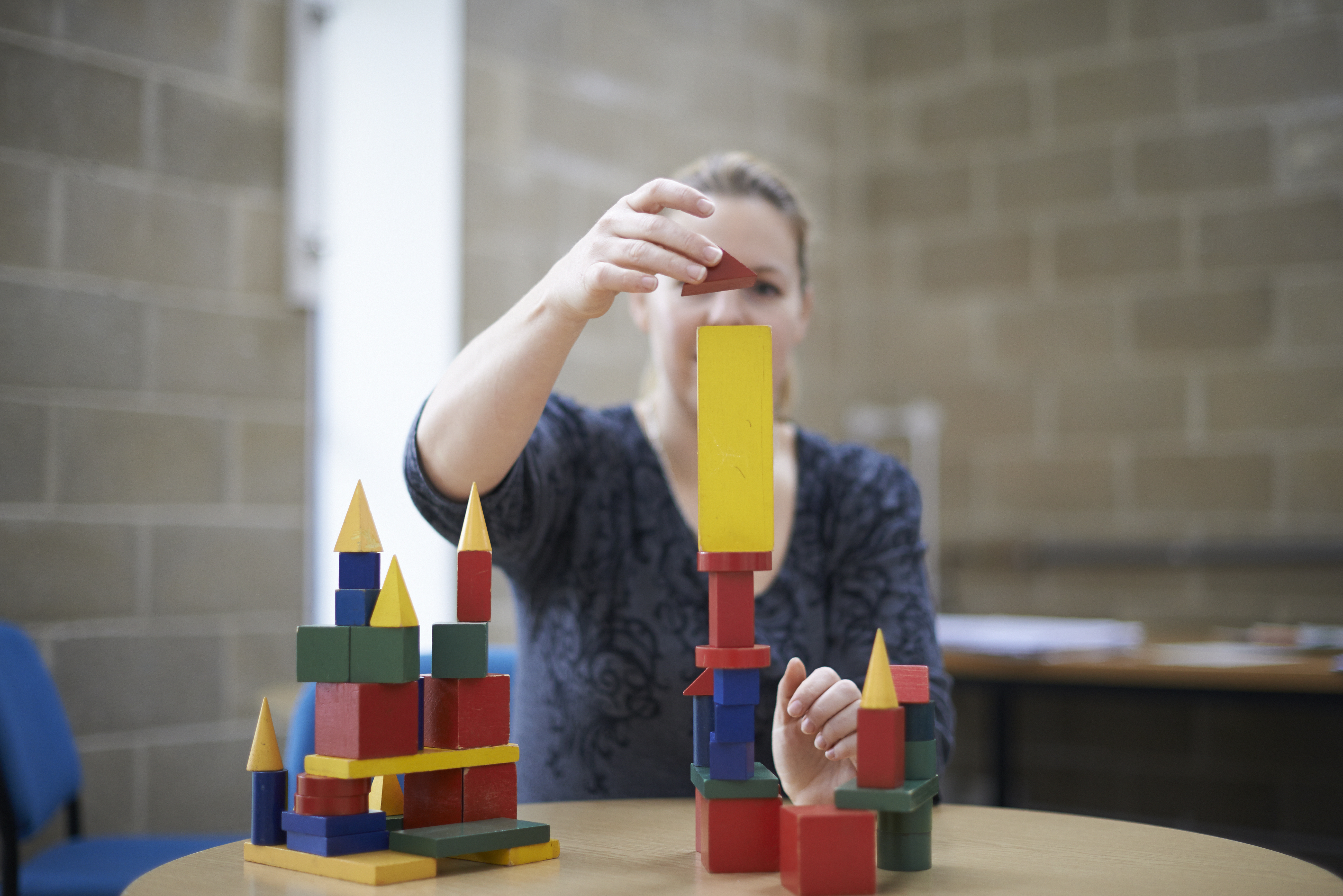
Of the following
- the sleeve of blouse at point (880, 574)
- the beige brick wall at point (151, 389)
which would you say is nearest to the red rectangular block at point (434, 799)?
the sleeve of blouse at point (880, 574)

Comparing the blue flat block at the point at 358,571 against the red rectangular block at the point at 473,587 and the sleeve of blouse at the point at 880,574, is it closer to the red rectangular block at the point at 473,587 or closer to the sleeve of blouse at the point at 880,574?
the red rectangular block at the point at 473,587

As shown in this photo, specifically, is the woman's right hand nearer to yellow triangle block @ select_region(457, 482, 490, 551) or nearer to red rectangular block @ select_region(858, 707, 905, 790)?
yellow triangle block @ select_region(457, 482, 490, 551)

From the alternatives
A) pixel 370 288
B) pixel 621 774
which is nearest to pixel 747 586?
pixel 621 774

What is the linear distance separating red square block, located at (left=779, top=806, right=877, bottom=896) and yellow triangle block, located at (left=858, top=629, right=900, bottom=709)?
0.24 feet

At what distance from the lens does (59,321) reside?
2.24 metres

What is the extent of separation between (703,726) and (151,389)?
1.85 m

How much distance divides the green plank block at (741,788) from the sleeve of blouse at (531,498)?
1.36 feet

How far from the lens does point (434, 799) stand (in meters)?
0.88

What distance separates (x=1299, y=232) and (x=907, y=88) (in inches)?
50.9

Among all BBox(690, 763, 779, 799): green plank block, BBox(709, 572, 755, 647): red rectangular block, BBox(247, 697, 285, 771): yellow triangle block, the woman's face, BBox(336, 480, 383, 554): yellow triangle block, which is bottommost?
BBox(690, 763, 779, 799): green plank block

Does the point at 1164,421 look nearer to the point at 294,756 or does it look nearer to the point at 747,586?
the point at 294,756

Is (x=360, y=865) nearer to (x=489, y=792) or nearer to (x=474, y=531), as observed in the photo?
(x=489, y=792)

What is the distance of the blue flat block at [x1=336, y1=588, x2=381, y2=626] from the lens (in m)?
0.83

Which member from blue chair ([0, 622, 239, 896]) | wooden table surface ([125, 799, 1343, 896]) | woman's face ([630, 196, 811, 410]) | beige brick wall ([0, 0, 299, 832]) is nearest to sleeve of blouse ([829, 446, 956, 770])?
woman's face ([630, 196, 811, 410])
